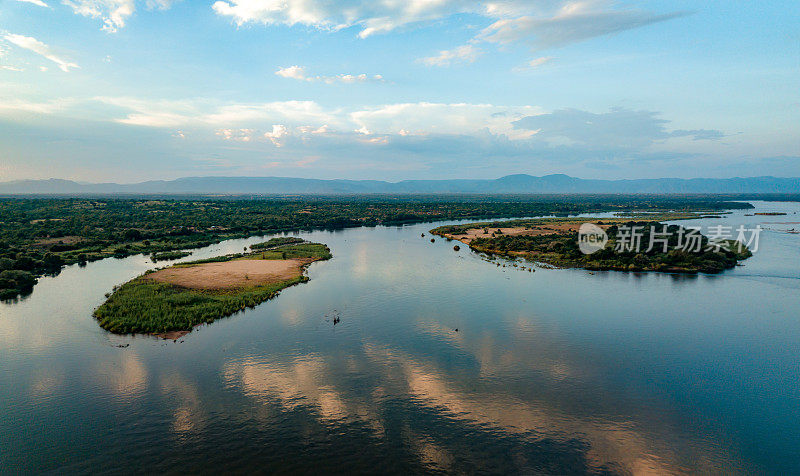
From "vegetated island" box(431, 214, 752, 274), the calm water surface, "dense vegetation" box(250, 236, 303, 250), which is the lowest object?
the calm water surface

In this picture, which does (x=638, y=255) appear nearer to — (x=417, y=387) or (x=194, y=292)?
(x=417, y=387)

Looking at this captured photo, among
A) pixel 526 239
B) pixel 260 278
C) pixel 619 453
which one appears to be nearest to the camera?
pixel 619 453

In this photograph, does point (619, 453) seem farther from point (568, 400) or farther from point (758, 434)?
point (758, 434)

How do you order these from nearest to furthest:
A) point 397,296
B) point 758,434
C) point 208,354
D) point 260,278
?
1. point 758,434
2. point 208,354
3. point 397,296
4. point 260,278

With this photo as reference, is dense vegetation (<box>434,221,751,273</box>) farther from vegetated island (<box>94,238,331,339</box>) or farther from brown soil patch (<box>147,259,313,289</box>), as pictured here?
vegetated island (<box>94,238,331,339</box>)

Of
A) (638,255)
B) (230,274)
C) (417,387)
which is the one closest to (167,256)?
(230,274)

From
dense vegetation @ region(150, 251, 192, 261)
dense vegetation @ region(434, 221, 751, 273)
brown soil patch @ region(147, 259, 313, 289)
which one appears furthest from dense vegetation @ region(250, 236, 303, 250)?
dense vegetation @ region(434, 221, 751, 273)

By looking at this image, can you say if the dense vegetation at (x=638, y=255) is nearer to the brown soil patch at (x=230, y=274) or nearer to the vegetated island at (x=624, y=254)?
the vegetated island at (x=624, y=254)

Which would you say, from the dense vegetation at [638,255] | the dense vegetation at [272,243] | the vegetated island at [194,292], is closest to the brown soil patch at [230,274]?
the vegetated island at [194,292]

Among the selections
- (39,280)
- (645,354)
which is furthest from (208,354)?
(39,280)
